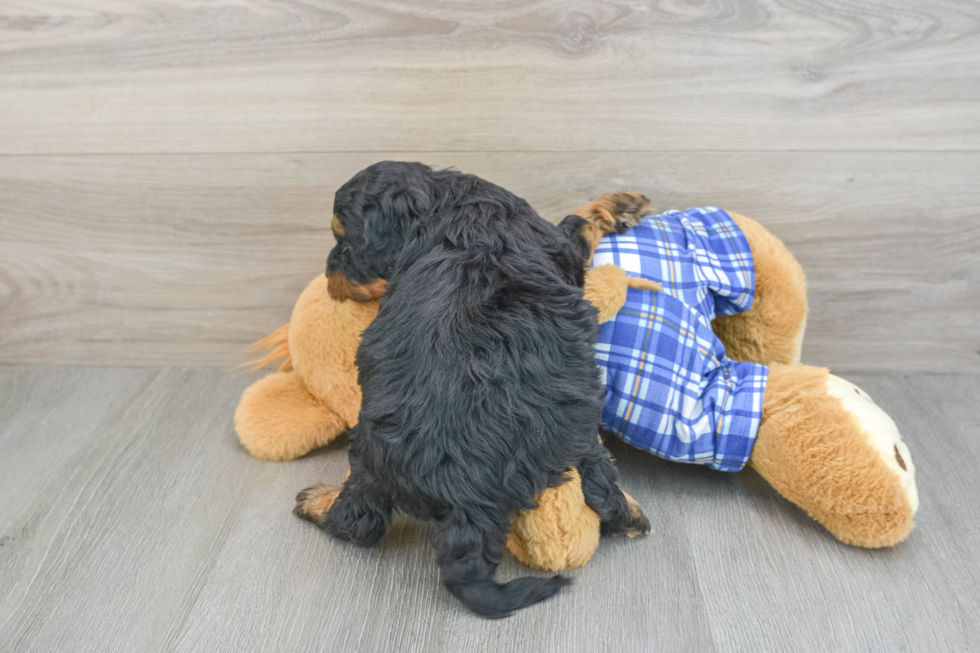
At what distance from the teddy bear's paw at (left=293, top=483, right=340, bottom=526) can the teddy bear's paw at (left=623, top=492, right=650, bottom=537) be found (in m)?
0.45

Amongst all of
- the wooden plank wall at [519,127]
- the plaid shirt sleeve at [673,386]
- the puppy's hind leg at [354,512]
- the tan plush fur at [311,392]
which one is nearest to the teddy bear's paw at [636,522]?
the plaid shirt sleeve at [673,386]

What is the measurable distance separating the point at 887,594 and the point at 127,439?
1329 millimetres

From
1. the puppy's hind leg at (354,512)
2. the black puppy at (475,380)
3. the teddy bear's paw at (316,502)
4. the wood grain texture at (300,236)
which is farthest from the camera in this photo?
the wood grain texture at (300,236)

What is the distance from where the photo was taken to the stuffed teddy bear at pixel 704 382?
95cm

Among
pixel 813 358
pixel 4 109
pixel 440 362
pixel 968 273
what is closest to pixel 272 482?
pixel 440 362

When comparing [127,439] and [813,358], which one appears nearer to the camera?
[127,439]

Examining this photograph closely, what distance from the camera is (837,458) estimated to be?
0.96 metres

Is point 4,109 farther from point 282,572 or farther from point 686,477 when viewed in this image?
point 686,477

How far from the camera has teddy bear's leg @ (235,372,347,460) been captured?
123 centimetres

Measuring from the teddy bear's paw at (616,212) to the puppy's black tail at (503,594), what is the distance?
21.2 inches

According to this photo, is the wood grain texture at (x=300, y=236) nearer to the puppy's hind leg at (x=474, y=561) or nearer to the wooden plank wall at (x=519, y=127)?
the wooden plank wall at (x=519, y=127)

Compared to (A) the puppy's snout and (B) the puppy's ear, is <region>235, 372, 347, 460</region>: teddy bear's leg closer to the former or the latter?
(A) the puppy's snout

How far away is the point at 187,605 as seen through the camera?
950 mm

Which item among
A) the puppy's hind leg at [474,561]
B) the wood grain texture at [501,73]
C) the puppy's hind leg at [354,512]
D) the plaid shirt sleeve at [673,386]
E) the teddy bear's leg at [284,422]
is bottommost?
the teddy bear's leg at [284,422]
